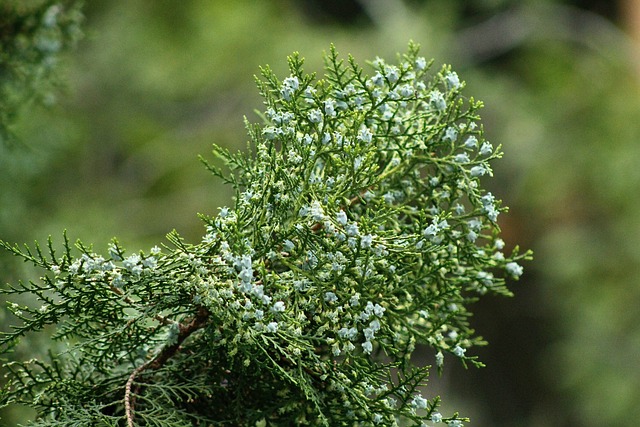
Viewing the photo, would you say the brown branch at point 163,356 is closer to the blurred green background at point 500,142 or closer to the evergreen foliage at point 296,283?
the evergreen foliage at point 296,283

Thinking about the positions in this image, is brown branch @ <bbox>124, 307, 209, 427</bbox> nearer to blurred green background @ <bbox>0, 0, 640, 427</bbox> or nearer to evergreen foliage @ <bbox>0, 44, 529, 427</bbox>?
evergreen foliage @ <bbox>0, 44, 529, 427</bbox>

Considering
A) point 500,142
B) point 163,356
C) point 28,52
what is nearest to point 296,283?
point 163,356

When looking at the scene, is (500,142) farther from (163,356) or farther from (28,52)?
(163,356)

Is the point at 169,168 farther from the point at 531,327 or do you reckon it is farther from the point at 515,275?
the point at 515,275

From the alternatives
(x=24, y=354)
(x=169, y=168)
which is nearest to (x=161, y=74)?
(x=169, y=168)

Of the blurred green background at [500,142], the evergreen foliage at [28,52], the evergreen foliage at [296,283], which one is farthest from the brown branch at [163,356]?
the blurred green background at [500,142]

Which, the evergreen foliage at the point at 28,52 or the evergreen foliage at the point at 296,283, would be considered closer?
the evergreen foliage at the point at 296,283

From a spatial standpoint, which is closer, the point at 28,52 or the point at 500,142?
the point at 28,52

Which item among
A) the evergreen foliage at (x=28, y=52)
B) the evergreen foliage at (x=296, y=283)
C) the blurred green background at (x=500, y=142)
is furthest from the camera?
the blurred green background at (x=500, y=142)
